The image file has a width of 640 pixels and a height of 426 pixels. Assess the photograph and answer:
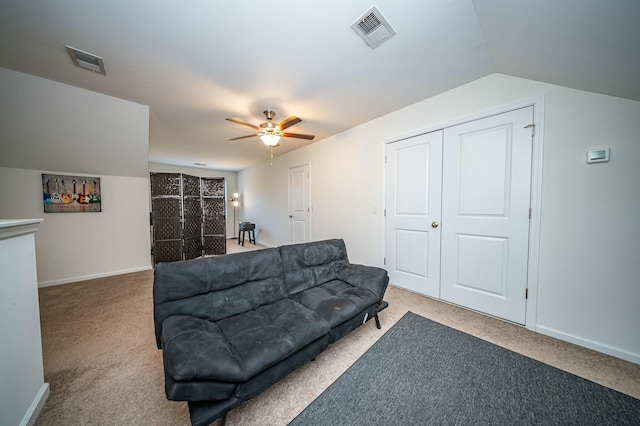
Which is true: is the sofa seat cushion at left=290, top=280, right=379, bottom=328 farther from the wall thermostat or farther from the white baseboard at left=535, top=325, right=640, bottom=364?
the wall thermostat

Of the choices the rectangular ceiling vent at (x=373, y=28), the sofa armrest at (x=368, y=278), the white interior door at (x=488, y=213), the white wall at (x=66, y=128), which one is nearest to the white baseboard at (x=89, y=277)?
the white wall at (x=66, y=128)

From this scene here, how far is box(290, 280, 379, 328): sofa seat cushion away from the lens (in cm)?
162

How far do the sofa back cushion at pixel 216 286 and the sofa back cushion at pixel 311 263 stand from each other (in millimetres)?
121

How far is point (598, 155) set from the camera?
1674 millimetres

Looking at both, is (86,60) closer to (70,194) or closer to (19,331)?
(19,331)

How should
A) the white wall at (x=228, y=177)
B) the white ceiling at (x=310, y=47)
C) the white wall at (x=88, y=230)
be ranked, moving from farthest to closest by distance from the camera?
1. the white wall at (x=228, y=177)
2. the white wall at (x=88, y=230)
3. the white ceiling at (x=310, y=47)

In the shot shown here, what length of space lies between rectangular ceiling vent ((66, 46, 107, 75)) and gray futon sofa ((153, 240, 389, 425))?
6.94 ft

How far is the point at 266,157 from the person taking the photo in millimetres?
5570

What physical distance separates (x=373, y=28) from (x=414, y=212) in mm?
2094

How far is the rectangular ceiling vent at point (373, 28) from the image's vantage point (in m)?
1.49

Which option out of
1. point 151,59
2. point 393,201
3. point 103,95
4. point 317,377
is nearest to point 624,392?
point 317,377

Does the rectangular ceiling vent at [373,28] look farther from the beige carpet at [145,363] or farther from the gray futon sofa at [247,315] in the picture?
the beige carpet at [145,363]

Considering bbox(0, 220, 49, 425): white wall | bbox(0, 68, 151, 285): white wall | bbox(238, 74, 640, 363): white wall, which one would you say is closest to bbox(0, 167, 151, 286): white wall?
bbox(0, 68, 151, 285): white wall

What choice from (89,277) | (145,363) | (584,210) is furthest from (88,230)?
(584,210)
